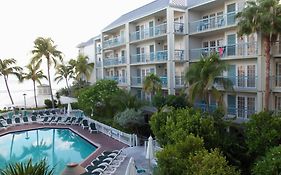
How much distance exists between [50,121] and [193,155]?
22263 mm

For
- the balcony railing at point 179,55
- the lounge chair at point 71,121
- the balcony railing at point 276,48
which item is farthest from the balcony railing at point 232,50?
the lounge chair at point 71,121

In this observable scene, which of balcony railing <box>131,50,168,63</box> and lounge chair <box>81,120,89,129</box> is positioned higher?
balcony railing <box>131,50,168,63</box>

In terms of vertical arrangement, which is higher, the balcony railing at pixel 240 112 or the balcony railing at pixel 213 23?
the balcony railing at pixel 213 23

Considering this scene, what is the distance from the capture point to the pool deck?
769 inches

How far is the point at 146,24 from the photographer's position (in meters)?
29.8

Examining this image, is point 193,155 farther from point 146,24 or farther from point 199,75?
point 146,24

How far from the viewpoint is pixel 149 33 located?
2848 centimetres

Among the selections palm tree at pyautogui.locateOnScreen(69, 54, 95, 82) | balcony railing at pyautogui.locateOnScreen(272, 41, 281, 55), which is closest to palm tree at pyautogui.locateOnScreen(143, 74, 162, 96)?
balcony railing at pyautogui.locateOnScreen(272, 41, 281, 55)

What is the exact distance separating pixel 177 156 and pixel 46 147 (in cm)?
1568

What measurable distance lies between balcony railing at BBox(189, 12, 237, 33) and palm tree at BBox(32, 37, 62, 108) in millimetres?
19700

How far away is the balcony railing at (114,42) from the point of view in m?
33.7

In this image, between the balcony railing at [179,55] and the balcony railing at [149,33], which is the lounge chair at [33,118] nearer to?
the balcony railing at [149,33]

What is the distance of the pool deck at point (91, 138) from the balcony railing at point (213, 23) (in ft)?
39.3

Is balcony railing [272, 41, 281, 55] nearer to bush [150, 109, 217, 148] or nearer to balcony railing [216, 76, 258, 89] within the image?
balcony railing [216, 76, 258, 89]
